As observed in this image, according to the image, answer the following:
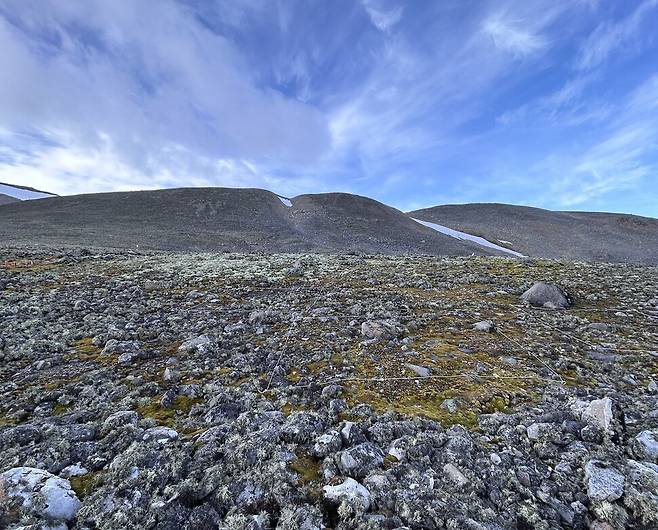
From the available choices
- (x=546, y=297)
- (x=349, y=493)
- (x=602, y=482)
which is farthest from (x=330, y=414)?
(x=546, y=297)

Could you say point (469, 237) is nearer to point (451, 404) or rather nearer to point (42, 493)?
point (451, 404)

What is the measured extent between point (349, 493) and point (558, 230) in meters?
82.8

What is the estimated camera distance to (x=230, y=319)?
25.4 ft

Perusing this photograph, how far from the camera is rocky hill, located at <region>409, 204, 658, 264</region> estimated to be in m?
56.6

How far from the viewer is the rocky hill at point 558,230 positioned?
2229 inches

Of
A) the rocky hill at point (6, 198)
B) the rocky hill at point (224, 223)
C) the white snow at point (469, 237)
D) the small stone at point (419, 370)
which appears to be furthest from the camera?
the rocky hill at point (6, 198)

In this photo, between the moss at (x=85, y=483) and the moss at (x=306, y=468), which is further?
the moss at (x=306, y=468)

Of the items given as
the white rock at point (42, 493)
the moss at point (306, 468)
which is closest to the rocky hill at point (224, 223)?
the white rock at point (42, 493)

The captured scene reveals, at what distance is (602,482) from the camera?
2840mm

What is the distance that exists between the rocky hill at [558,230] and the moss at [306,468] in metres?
56.4

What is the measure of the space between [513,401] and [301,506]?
114 inches

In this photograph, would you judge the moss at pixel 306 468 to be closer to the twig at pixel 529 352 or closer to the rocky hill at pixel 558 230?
the twig at pixel 529 352

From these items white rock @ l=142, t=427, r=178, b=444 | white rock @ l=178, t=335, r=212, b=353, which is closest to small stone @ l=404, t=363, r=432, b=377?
white rock @ l=142, t=427, r=178, b=444

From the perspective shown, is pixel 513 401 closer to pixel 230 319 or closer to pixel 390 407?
pixel 390 407
